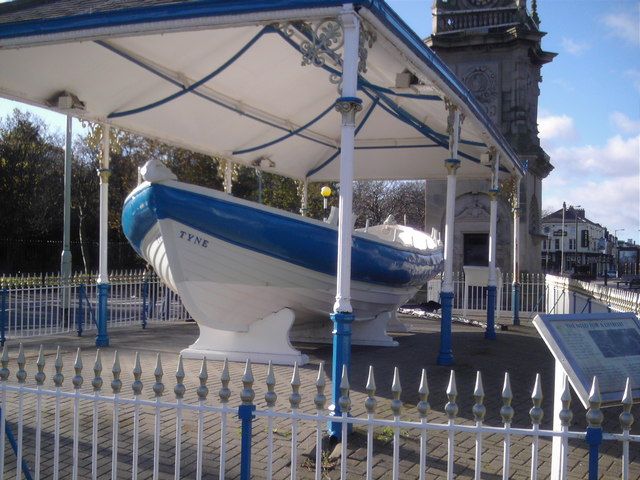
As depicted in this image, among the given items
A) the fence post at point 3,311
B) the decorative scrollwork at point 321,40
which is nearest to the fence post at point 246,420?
the decorative scrollwork at point 321,40

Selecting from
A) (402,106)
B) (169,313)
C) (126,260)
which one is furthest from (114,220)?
(402,106)

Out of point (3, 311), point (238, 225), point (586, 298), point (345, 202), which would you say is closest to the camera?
point (345, 202)

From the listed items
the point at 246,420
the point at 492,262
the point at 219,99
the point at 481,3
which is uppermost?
the point at 481,3

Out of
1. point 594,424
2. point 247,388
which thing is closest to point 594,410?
point 594,424

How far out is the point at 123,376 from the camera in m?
7.49

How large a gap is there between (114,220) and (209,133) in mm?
17306

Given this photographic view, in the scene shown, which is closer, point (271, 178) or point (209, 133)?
point (209, 133)

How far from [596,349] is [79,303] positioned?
10.3 meters

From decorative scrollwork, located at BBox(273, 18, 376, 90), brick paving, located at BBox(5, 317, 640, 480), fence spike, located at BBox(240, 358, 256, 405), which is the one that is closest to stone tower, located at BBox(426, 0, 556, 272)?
brick paving, located at BBox(5, 317, 640, 480)

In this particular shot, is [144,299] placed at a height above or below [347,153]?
below

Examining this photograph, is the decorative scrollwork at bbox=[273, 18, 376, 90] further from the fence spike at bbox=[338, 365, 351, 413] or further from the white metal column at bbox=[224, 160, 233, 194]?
the white metal column at bbox=[224, 160, 233, 194]

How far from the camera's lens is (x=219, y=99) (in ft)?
33.2

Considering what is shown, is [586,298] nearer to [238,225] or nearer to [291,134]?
[291,134]

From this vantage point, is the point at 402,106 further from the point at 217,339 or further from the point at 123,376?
the point at 123,376
